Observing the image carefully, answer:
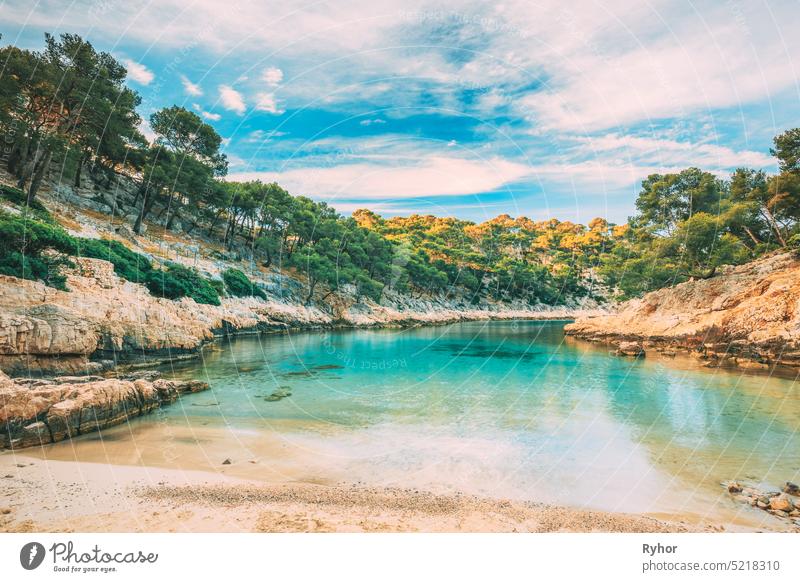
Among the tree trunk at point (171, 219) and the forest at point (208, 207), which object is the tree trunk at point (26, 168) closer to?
the forest at point (208, 207)

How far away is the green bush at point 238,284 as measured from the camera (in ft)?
107

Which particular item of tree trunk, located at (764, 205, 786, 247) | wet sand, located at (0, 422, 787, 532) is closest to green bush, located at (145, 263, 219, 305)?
wet sand, located at (0, 422, 787, 532)

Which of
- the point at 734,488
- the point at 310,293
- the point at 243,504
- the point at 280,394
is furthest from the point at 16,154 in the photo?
the point at 734,488

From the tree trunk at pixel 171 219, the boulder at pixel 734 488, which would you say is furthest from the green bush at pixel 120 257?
the boulder at pixel 734 488

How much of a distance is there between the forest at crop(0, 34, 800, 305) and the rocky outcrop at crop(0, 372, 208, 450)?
846 cm

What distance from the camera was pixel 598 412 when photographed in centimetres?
1255

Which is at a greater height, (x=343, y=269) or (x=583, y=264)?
(x=583, y=264)

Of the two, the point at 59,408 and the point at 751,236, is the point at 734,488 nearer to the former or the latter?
the point at 59,408

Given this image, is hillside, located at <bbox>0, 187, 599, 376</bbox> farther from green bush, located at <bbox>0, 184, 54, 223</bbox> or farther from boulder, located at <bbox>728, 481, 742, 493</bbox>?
boulder, located at <bbox>728, 481, 742, 493</bbox>

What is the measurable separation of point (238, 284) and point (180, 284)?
25.3 ft

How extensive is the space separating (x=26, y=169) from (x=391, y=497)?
108 ft
